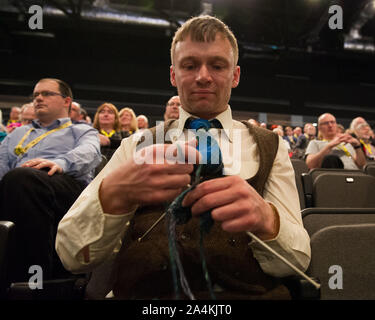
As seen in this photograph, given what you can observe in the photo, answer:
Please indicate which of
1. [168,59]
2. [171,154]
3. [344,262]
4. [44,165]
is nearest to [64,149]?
[44,165]

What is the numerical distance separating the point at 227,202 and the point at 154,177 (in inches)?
5.5

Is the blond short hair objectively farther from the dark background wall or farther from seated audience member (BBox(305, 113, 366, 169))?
the dark background wall

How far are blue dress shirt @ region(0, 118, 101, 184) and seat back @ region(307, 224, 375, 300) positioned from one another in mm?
1305

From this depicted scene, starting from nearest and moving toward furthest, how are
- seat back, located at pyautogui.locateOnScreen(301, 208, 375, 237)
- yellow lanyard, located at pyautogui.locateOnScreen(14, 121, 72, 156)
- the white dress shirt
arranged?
the white dress shirt
seat back, located at pyautogui.locateOnScreen(301, 208, 375, 237)
yellow lanyard, located at pyautogui.locateOnScreen(14, 121, 72, 156)

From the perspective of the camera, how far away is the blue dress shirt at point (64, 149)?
1664 millimetres

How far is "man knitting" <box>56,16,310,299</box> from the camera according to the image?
535mm

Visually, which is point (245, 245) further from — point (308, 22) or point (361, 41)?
point (361, 41)

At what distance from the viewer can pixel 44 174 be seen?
55.2 inches

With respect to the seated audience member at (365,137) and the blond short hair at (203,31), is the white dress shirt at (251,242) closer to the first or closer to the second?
the blond short hair at (203,31)

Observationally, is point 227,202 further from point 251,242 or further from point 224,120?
point 224,120

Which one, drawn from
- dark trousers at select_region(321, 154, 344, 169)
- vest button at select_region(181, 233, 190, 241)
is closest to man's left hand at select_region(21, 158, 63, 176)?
vest button at select_region(181, 233, 190, 241)

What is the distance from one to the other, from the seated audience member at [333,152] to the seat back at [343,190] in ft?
2.64

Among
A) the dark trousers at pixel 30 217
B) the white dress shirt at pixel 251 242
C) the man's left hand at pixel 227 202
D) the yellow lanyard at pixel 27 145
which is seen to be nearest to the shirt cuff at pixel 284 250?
the white dress shirt at pixel 251 242
